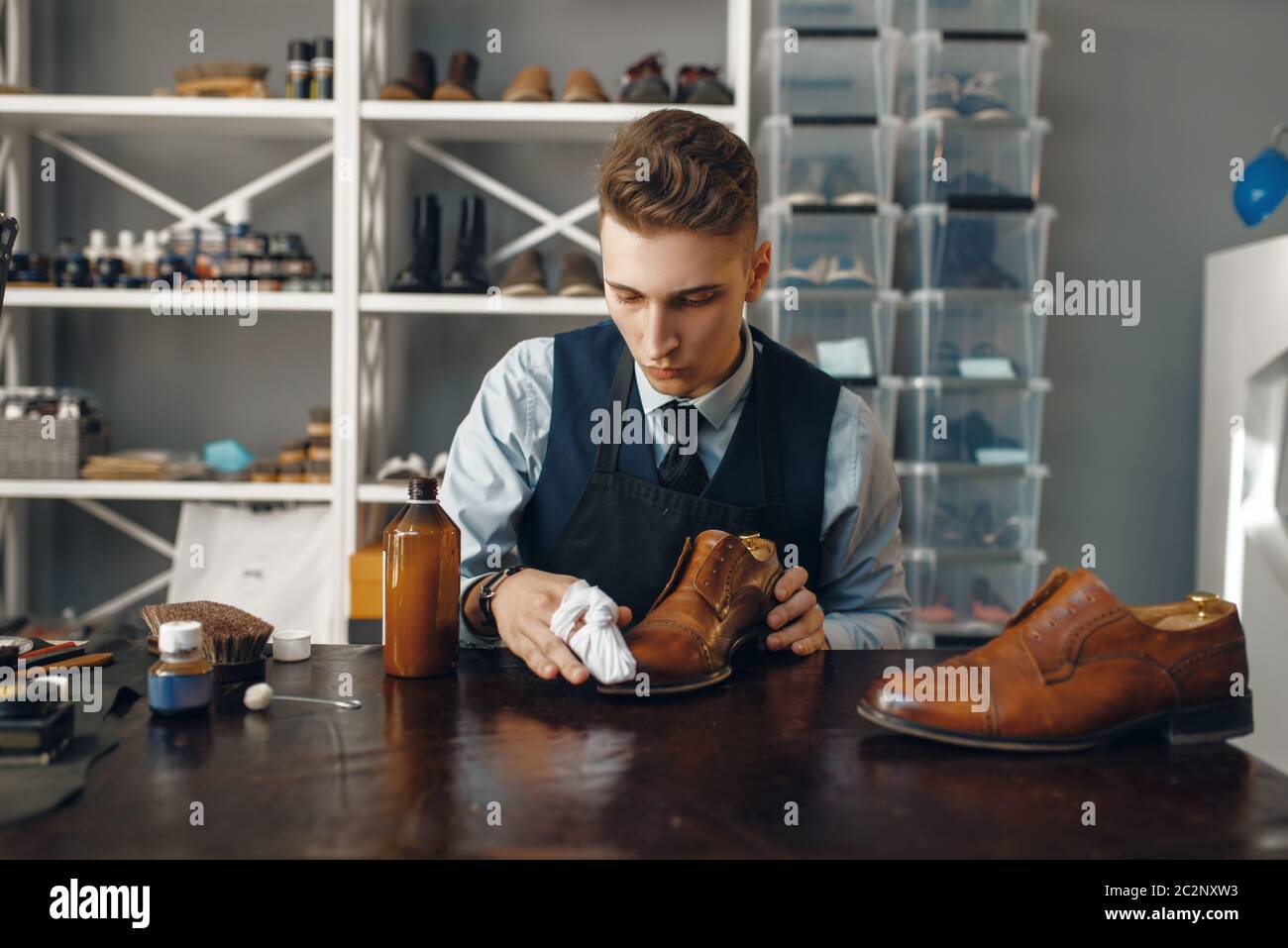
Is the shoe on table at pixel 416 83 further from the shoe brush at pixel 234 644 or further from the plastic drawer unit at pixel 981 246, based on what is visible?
the shoe brush at pixel 234 644

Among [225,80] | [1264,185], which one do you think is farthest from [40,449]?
[1264,185]

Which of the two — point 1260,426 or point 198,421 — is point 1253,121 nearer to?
point 1260,426

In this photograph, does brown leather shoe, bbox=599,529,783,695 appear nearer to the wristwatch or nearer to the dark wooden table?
the dark wooden table

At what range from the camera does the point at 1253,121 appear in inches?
131

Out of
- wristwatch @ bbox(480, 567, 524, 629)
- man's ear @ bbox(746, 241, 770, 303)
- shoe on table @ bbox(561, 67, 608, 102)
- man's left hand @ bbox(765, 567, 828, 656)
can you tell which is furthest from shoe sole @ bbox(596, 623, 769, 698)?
shoe on table @ bbox(561, 67, 608, 102)

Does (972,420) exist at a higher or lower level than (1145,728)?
higher

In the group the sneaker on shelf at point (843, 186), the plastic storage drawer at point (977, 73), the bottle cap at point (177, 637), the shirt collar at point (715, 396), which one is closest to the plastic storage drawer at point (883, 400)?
the sneaker on shelf at point (843, 186)

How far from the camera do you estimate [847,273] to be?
9.23 feet

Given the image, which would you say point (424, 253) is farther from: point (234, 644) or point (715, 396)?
point (234, 644)

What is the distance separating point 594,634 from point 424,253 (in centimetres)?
210

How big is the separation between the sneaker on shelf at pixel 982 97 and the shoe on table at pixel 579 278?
1.08m

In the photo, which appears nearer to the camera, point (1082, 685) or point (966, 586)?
point (1082, 685)

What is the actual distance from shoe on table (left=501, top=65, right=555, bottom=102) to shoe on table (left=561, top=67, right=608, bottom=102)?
6 cm

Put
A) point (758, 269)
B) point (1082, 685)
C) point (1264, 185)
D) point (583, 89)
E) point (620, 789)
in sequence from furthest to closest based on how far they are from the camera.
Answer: point (583, 89), point (1264, 185), point (758, 269), point (1082, 685), point (620, 789)
